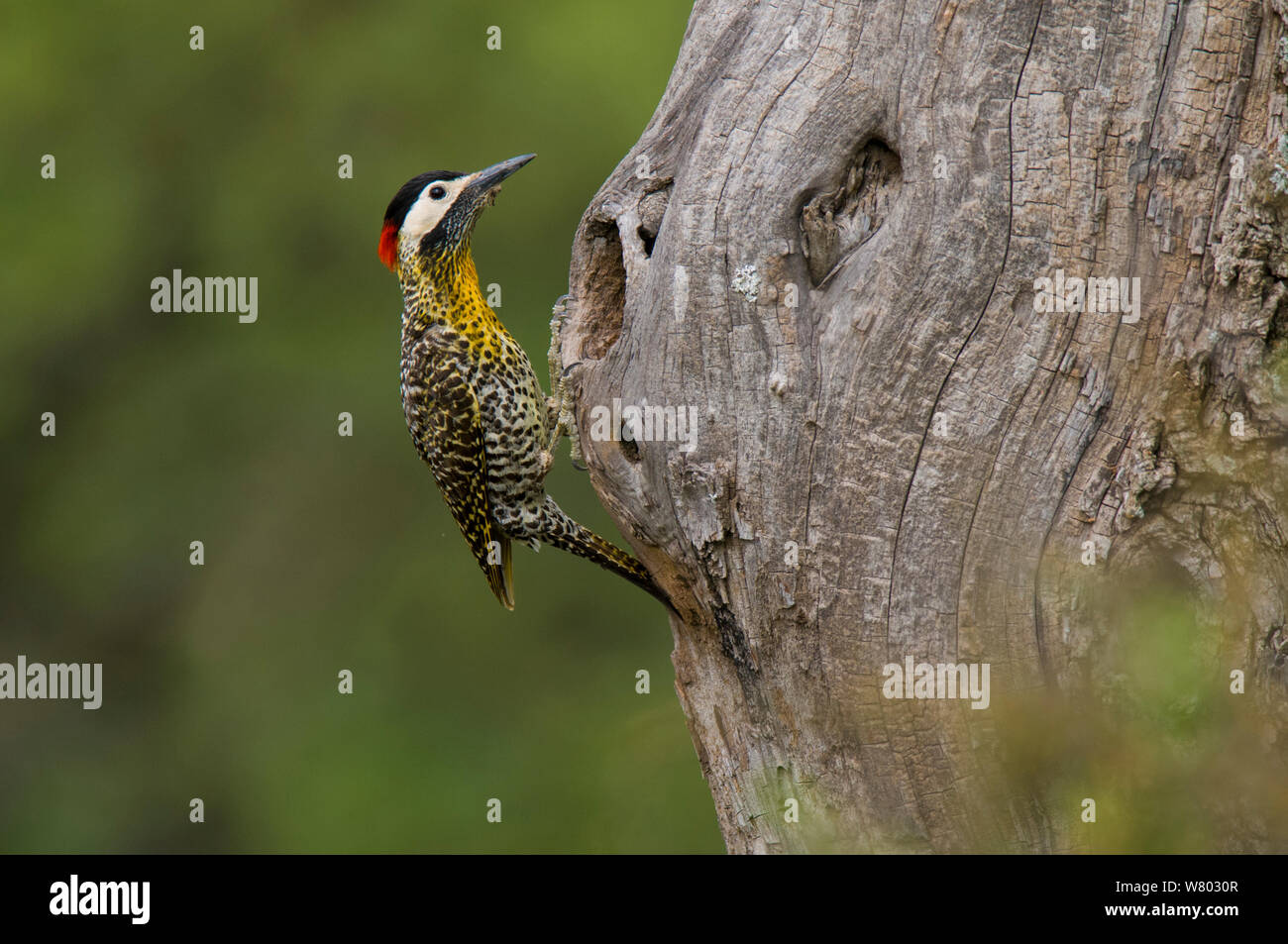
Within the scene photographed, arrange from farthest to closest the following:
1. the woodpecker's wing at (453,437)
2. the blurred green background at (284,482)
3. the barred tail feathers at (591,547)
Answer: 1. the blurred green background at (284,482)
2. the woodpecker's wing at (453,437)
3. the barred tail feathers at (591,547)

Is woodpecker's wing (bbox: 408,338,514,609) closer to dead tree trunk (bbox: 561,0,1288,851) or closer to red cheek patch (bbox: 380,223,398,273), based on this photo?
red cheek patch (bbox: 380,223,398,273)

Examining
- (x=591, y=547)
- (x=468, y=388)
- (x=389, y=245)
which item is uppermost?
(x=389, y=245)

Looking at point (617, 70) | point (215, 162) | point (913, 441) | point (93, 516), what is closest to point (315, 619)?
point (93, 516)

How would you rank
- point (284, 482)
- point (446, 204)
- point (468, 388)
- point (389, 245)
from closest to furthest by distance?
point (468, 388) < point (446, 204) < point (389, 245) < point (284, 482)

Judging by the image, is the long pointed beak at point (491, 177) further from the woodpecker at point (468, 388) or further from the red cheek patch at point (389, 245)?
the red cheek patch at point (389, 245)

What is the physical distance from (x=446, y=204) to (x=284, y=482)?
5.29 metres

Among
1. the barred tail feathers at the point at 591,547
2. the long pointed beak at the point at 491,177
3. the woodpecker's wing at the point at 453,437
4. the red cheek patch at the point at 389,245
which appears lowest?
the barred tail feathers at the point at 591,547

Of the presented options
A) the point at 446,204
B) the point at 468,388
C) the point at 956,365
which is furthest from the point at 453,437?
the point at 956,365

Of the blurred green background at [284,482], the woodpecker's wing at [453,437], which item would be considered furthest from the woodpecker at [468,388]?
the blurred green background at [284,482]

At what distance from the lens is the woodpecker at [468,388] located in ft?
14.6

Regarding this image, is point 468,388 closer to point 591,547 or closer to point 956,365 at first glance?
point 591,547

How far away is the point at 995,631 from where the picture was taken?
10.1 ft

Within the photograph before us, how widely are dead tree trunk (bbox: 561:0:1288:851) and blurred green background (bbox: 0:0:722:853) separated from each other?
556cm

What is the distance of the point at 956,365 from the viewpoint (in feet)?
10.1
